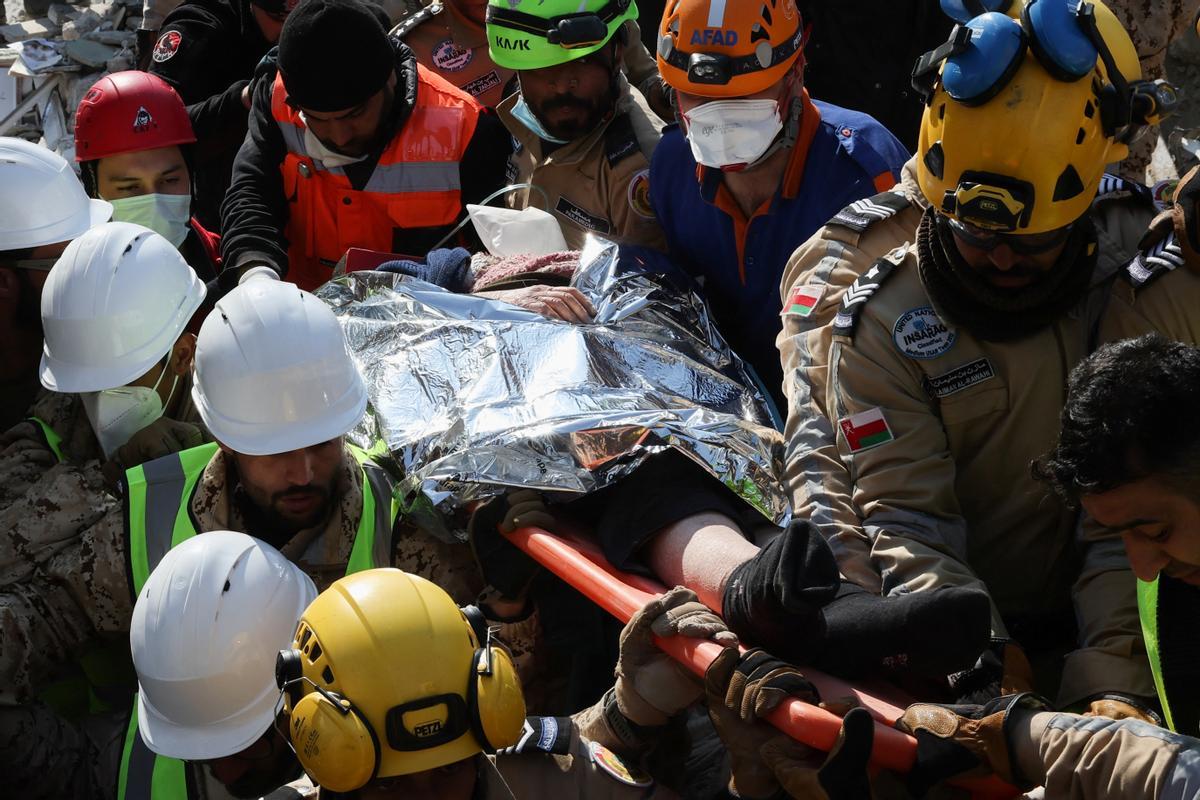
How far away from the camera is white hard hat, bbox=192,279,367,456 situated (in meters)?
3.21

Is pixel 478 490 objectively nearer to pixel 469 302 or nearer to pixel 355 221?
pixel 469 302

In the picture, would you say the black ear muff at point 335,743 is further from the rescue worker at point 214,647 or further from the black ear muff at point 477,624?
the rescue worker at point 214,647

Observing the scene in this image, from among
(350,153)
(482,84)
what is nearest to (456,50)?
(482,84)

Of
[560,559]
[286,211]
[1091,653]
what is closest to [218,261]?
[286,211]

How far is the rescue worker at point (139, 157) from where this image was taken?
15.1ft

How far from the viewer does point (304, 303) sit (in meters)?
3.31

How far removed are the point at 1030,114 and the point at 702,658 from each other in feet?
4.17

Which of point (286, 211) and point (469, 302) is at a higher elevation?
point (469, 302)

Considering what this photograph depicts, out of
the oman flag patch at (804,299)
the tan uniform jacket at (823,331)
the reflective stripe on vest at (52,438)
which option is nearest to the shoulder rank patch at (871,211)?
the tan uniform jacket at (823,331)

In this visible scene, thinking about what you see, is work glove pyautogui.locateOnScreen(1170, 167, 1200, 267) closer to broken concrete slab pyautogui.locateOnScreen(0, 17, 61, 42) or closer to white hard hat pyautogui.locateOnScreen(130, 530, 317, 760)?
white hard hat pyautogui.locateOnScreen(130, 530, 317, 760)

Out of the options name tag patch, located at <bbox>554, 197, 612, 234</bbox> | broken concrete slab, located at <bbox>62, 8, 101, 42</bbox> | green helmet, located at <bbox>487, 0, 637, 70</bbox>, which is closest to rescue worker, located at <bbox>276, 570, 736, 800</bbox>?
name tag patch, located at <bbox>554, 197, 612, 234</bbox>

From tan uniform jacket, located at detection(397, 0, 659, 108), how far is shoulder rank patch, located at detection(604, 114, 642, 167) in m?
0.97

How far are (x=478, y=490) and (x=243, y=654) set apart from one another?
643mm

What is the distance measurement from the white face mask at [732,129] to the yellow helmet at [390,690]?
67.6 inches
